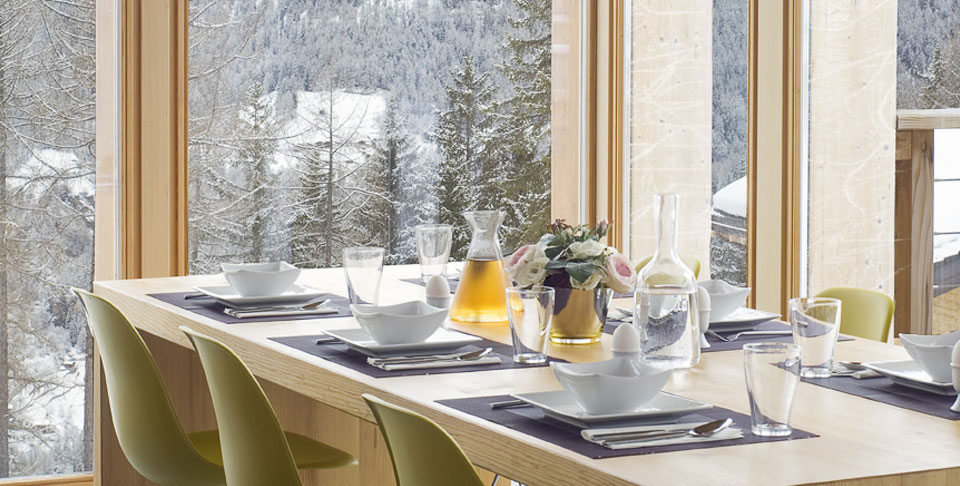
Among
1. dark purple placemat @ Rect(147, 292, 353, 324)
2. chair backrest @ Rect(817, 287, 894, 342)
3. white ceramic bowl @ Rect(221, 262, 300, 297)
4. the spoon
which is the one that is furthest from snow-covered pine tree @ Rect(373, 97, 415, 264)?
the spoon

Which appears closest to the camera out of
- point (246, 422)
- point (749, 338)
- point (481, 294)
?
point (246, 422)

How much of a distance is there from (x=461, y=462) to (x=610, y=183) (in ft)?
12.2

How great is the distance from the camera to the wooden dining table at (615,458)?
1.41 m

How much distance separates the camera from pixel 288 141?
4.73 m

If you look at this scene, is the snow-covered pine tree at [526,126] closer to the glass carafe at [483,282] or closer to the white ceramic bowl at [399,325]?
the glass carafe at [483,282]

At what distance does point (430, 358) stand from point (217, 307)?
2.94 feet

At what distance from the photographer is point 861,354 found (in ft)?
7.37

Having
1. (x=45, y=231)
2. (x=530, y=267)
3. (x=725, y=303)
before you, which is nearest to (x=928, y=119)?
(x=725, y=303)

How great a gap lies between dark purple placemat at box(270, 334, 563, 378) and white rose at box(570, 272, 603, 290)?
18 cm

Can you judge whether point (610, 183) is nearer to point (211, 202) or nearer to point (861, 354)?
point (211, 202)

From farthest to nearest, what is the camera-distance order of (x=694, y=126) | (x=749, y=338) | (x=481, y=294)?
1. (x=694, y=126)
2. (x=481, y=294)
3. (x=749, y=338)

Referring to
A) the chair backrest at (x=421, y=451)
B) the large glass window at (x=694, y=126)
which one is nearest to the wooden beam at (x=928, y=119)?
the large glass window at (x=694, y=126)

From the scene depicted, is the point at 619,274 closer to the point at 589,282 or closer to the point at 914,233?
the point at 589,282

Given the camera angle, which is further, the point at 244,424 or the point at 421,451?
the point at 244,424
